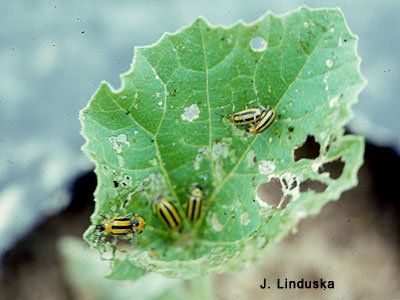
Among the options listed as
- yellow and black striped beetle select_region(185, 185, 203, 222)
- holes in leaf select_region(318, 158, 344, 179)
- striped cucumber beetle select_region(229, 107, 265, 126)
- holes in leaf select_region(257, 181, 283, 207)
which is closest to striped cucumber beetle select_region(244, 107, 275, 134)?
striped cucumber beetle select_region(229, 107, 265, 126)

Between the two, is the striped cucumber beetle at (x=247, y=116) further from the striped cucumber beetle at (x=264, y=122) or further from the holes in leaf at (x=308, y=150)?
the holes in leaf at (x=308, y=150)

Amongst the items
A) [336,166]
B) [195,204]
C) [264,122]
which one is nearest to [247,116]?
[264,122]

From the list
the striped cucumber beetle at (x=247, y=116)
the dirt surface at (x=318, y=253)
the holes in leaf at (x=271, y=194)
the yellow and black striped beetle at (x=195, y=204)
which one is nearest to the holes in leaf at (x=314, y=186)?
the holes in leaf at (x=271, y=194)

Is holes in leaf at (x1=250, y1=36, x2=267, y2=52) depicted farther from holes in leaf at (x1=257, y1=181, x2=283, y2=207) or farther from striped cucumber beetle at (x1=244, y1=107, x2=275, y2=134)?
holes in leaf at (x1=257, y1=181, x2=283, y2=207)

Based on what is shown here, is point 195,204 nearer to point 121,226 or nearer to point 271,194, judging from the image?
point 121,226

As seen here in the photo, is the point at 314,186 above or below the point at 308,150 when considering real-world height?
above

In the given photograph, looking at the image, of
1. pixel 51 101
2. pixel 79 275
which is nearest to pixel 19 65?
pixel 51 101
